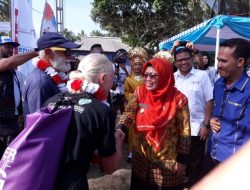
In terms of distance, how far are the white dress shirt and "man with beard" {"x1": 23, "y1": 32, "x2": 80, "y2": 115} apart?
1.41 meters

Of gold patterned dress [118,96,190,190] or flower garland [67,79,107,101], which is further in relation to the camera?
gold patterned dress [118,96,190,190]

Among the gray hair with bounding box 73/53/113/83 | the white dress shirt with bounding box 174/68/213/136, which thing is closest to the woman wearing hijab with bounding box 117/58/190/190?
the gray hair with bounding box 73/53/113/83

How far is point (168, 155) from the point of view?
267 cm

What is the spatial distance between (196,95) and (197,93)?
25 mm

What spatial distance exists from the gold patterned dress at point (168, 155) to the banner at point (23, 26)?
9.10 ft

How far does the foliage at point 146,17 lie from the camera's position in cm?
2419

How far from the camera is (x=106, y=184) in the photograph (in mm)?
4371

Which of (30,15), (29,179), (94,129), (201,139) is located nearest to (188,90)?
(201,139)

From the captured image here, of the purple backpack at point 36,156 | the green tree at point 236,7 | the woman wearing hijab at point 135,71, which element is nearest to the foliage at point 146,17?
the green tree at point 236,7

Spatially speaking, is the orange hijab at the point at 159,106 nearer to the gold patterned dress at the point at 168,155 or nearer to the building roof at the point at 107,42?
the gold patterned dress at the point at 168,155

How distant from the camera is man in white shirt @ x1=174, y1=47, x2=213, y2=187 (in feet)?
11.7

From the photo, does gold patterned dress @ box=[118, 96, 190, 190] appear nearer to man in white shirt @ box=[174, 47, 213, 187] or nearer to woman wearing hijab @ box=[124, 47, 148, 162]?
man in white shirt @ box=[174, 47, 213, 187]

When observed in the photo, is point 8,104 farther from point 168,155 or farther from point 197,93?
point 197,93

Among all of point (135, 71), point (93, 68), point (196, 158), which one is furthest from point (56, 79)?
point (135, 71)
